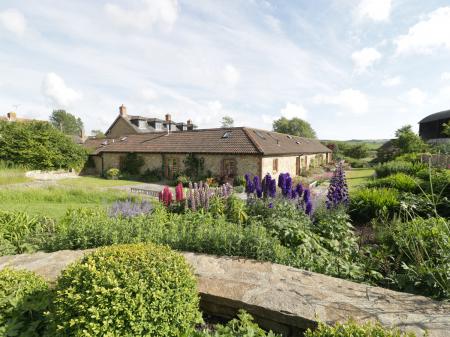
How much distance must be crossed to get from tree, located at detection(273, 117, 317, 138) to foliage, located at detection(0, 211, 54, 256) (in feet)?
242

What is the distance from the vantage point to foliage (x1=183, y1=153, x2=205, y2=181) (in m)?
21.3

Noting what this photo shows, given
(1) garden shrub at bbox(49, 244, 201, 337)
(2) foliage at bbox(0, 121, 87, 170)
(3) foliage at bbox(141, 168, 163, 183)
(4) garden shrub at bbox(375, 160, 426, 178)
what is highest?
(2) foliage at bbox(0, 121, 87, 170)

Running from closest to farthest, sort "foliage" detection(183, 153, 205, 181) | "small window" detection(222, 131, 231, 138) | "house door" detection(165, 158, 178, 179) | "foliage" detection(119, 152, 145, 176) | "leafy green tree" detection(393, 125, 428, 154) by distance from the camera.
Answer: "foliage" detection(183, 153, 205, 181)
"small window" detection(222, 131, 231, 138)
"house door" detection(165, 158, 178, 179)
"foliage" detection(119, 152, 145, 176)
"leafy green tree" detection(393, 125, 428, 154)

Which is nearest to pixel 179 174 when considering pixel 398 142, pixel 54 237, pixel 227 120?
pixel 54 237

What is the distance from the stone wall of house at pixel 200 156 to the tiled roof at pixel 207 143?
1.47ft

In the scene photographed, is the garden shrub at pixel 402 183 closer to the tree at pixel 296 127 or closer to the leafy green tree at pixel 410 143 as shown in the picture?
the leafy green tree at pixel 410 143

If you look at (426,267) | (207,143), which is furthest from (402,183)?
(207,143)

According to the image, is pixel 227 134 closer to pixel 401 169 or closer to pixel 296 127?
pixel 401 169

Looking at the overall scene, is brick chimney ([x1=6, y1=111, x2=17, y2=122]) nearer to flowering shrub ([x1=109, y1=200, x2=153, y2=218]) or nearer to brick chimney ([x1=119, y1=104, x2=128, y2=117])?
brick chimney ([x1=119, y1=104, x2=128, y2=117])

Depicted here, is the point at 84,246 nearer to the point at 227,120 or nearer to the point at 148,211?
the point at 148,211

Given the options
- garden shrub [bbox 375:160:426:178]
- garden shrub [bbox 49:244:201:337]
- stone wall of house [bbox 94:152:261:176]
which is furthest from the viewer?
stone wall of house [bbox 94:152:261:176]

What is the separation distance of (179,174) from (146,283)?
20.3m

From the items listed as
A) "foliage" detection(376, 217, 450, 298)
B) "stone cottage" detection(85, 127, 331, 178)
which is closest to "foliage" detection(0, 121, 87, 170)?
"stone cottage" detection(85, 127, 331, 178)

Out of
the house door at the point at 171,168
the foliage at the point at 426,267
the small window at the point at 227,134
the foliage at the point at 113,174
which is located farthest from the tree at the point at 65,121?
the foliage at the point at 426,267
